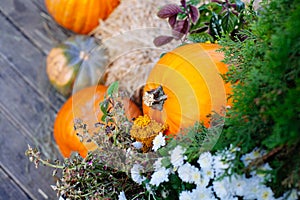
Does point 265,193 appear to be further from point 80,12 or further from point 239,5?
point 80,12

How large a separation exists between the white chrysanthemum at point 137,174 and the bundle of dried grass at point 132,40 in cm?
49

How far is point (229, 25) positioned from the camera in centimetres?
136

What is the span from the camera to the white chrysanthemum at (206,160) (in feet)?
3.32

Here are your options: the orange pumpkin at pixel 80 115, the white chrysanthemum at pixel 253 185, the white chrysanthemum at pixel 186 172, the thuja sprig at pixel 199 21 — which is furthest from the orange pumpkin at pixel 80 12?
the white chrysanthemum at pixel 253 185

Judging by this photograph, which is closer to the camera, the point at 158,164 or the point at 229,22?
the point at 158,164

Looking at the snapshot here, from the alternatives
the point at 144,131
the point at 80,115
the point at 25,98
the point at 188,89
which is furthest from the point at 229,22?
the point at 25,98

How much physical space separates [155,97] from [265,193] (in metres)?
0.38

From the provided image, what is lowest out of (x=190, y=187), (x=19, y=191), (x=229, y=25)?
(x=19, y=191)

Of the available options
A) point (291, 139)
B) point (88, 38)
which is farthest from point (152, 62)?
point (291, 139)

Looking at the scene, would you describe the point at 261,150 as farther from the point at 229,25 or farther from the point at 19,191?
the point at 19,191

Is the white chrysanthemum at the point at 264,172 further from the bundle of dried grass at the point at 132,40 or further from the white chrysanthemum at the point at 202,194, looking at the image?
the bundle of dried grass at the point at 132,40

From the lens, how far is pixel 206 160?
3.34 feet

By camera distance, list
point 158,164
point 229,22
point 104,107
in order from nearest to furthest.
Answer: point 158,164, point 104,107, point 229,22

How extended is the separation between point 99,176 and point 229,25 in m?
0.55
